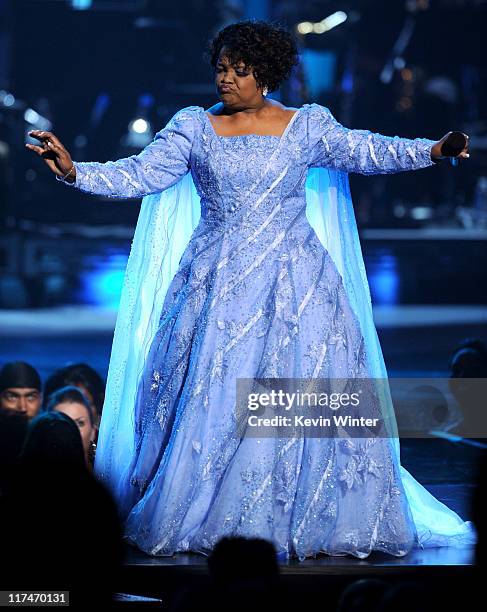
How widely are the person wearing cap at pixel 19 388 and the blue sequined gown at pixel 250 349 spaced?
1426 millimetres

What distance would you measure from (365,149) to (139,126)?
19.9 ft

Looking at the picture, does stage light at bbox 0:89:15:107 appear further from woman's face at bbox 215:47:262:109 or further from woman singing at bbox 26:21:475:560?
woman's face at bbox 215:47:262:109

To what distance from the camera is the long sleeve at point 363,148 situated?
3.47 metres

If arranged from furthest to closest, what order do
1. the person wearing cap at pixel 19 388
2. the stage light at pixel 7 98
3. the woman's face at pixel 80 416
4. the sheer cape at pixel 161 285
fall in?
1. the stage light at pixel 7 98
2. the person wearing cap at pixel 19 388
3. the woman's face at pixel 80 416
4. the sheer cape at pixel 161 285

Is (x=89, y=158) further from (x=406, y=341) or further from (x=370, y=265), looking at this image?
(x=406, y=341)

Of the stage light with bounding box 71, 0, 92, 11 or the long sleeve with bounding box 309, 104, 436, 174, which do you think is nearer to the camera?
the long sleeve with bounding box 309, 104, 436, 174

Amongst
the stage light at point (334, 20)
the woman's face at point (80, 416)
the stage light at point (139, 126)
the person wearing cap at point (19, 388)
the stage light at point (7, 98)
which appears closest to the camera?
the woman's face at point (80, 416)

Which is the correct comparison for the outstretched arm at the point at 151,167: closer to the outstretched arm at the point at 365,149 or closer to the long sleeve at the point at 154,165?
the long sleeve at the point at 154,165

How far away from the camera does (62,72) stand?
9.29m

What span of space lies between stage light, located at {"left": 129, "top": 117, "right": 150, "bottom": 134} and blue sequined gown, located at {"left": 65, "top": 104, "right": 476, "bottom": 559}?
5893 mm

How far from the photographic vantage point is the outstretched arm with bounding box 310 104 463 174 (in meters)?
3.47

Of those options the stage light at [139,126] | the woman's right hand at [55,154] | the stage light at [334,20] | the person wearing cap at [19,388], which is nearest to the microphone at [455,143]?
the woman's right hand at [55,154]

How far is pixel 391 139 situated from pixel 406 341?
4140 mm

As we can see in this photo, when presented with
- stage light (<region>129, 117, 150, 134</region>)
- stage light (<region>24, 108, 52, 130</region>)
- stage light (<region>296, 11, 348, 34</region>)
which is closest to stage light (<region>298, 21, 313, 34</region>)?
stage light (<region>296, 11, 348, 34</region>)
